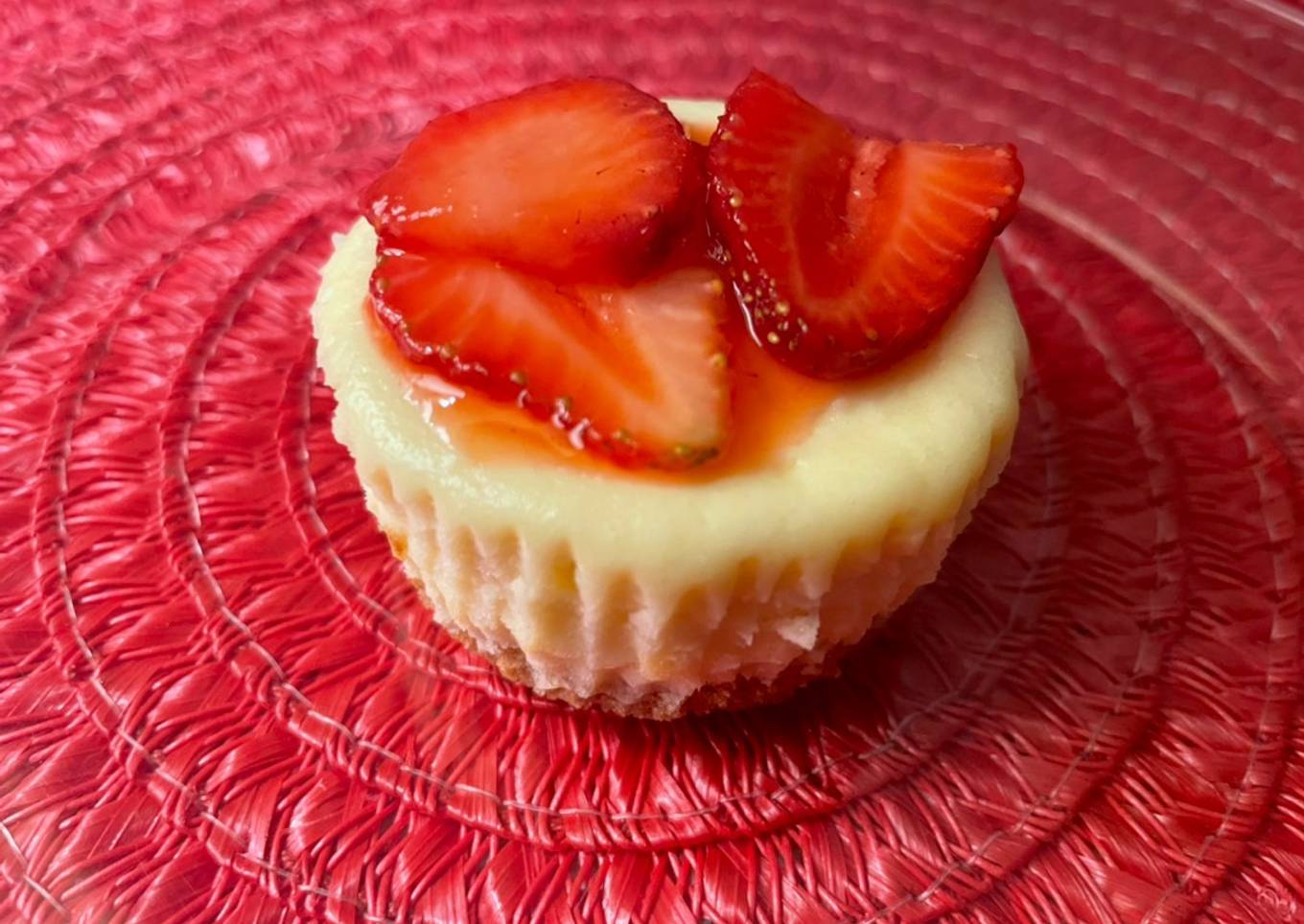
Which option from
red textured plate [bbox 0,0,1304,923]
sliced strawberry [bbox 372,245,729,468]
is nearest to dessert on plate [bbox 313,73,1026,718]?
sliced strawberry [bbox 372,245,729,468]

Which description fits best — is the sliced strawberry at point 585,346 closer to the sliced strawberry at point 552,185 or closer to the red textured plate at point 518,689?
the sliced strawberry at point 552,185

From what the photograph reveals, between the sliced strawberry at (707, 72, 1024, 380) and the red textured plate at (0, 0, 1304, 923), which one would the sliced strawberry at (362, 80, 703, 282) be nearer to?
the sliced strawberry at (707, 72, 1024, 380)

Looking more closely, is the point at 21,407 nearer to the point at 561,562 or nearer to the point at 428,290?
the point at 428,290

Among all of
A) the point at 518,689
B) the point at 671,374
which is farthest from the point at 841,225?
the point at 518,689

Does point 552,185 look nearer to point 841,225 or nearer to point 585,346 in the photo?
point 585,346

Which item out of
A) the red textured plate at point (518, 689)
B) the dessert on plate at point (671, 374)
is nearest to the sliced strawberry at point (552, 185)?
the dessert on plate at point (671, 374)

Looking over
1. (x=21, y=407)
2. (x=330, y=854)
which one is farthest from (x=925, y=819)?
(x=21, y=407)
